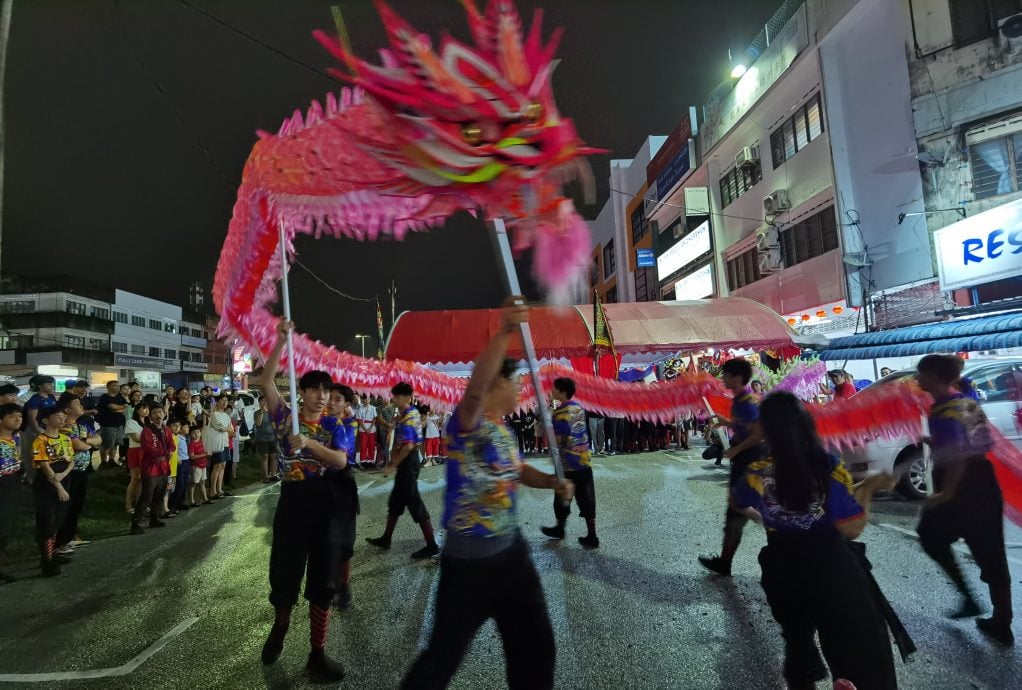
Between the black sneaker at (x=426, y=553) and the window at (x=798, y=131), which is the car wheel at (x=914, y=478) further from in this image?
the window at (x=798, y=131)

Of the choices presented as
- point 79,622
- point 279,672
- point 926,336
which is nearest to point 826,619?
point 279,672

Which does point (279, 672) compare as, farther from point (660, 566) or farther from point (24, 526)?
point (24, 526)

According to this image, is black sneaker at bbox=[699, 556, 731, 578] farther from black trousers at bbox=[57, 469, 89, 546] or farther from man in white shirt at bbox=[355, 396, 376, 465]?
man in white shirt at bbox=[355, 396, 376, 465]

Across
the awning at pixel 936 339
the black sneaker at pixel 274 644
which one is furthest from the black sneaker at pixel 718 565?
the awning at pixel 936 339

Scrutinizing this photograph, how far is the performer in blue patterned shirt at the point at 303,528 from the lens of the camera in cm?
326

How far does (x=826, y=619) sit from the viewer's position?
7.41ft

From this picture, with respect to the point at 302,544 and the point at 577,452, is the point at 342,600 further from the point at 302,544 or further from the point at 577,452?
the point at 577,452

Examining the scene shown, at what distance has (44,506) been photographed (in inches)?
219

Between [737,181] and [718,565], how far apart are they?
68.4 feet

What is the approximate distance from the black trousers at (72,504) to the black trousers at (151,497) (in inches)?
33.9

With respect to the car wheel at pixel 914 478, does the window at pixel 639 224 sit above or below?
above

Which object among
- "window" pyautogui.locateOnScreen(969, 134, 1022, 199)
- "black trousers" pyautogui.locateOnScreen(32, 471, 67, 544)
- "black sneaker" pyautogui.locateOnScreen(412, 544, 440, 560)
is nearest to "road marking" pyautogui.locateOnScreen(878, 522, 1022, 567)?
"black sneaker" pyautogui.locateOnScreen(412, 544, 440, 560)

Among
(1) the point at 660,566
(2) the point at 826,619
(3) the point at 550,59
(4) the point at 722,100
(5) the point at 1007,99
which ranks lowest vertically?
(1) the point at 660,566

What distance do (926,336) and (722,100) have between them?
14448 millimetres
